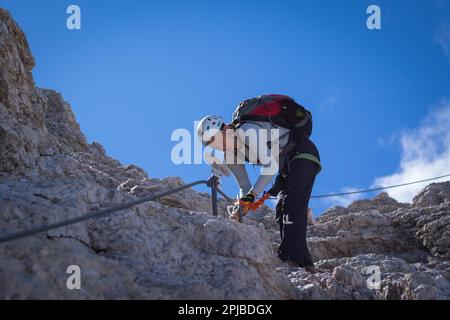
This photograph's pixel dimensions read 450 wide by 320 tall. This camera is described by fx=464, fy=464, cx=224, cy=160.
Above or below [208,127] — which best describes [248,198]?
below

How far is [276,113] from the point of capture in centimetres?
691

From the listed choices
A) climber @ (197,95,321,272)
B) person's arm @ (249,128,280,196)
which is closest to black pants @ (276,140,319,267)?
climber @ (197,95,321,272)

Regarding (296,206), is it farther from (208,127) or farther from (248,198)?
(208,127)

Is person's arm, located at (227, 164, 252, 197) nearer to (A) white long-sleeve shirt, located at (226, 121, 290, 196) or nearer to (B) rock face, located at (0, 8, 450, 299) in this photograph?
(A) white long-sleeve shirt, located at (226, 121, 290, 196)

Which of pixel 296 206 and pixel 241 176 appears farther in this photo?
pixel 241 176

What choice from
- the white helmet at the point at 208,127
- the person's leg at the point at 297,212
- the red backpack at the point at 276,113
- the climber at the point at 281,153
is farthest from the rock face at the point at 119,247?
the red backpack at the point at 276,113

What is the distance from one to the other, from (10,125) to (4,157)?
2.62ft

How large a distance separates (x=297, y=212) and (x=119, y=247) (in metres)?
3.05

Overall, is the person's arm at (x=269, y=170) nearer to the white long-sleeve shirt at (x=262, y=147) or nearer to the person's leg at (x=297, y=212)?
the white long-sleeve shirt at (x=262, y=147)

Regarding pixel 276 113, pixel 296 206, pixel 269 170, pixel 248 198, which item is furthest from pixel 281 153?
pixel 248 198

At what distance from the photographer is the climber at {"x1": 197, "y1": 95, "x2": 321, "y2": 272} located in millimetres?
6445
